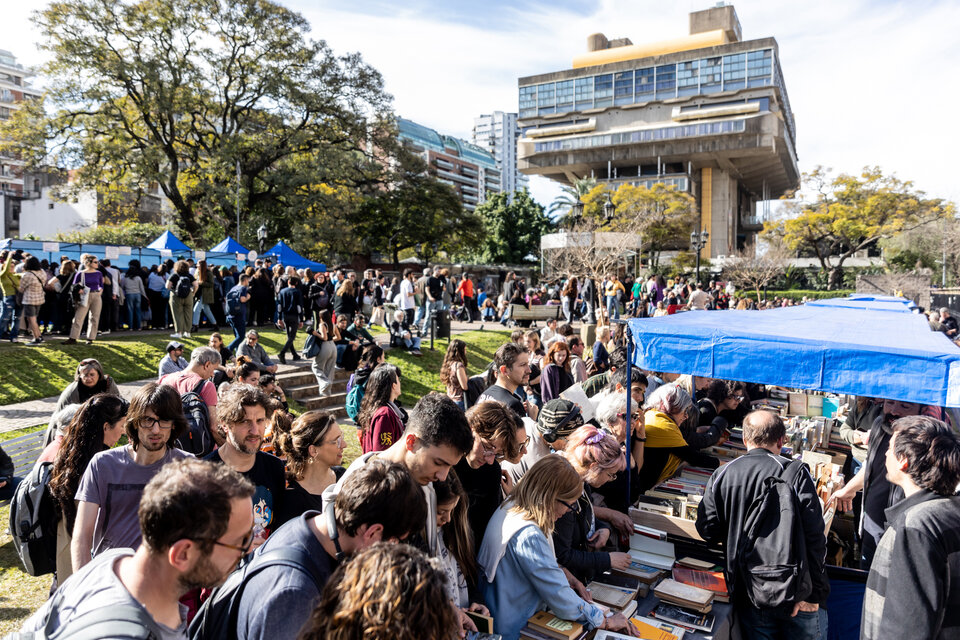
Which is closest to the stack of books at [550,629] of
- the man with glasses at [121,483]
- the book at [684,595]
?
the book at [684,595]

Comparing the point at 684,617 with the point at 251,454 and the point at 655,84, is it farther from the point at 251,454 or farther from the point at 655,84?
the point at 655,84

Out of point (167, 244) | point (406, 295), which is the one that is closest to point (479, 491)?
point (406, 295)

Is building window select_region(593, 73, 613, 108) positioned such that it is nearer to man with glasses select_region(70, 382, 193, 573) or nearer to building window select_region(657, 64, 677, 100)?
building window select_region(657, 64, 677, 100)

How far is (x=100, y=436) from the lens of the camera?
136 inches

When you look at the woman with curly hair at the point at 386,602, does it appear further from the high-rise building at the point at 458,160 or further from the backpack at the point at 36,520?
the high-rise building at the point at 458,160

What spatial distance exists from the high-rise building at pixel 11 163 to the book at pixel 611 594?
66362 mm

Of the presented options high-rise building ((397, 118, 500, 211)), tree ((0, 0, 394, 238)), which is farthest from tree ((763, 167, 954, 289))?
high-rise building ((397, 118, 500, 211))

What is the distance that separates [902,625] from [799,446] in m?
3.65

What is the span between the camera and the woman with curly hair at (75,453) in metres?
3.34

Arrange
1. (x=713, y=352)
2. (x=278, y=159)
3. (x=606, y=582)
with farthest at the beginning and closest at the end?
(x=278, y=159) < (x=713, y=352) < (x=606, y=582)

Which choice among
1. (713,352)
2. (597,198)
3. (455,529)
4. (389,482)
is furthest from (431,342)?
(597,198)

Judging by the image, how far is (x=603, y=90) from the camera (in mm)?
74000

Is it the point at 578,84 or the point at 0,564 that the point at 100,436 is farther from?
the point at 578,84

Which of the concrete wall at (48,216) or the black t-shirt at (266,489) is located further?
the concrete wall at (48,216)
